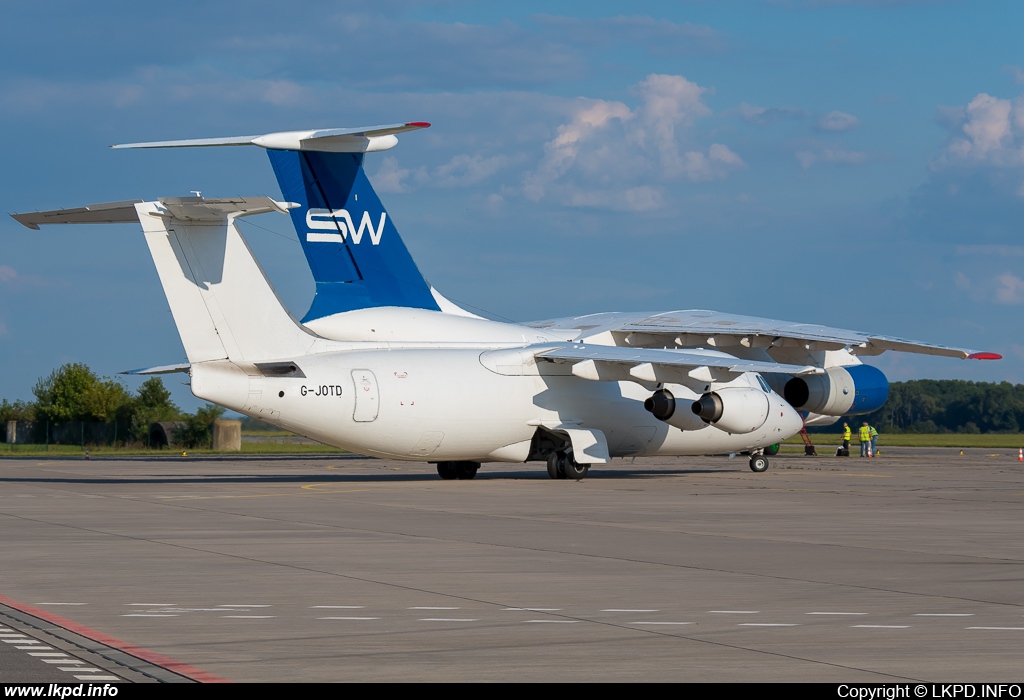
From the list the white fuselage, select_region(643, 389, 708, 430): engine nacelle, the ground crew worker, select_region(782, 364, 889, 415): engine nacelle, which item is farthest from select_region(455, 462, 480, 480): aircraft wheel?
the ground crew worker

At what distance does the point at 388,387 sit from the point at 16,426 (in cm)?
5208

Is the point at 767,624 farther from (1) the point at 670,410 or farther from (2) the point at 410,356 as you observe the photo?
(1) the point at 670,410

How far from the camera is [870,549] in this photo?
15.4 m

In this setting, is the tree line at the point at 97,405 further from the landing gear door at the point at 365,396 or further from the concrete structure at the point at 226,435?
the landing gear door at the point at 365,396

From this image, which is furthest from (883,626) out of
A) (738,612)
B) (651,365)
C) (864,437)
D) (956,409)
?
(956,409)

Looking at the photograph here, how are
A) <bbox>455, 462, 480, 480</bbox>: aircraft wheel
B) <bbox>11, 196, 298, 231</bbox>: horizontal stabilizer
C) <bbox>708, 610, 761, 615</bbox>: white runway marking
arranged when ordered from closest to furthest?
<bbox>708, 610, 761, 615</bbox>: white runway marking → <bbox>11, 196, 298, 231</bbox>: horizontal stabilizer → <bbox>455, 462, 480, 480</bbox>: aircraft wheel

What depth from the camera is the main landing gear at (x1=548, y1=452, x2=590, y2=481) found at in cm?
3012

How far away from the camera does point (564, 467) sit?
3025 centimetres

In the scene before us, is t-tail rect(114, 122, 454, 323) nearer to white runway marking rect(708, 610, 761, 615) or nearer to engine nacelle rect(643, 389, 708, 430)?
engine nacelle rect(643, 389, 708, 430)

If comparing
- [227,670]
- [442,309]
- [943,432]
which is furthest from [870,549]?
[943,432]

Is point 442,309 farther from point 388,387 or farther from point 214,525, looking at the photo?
point 214,525

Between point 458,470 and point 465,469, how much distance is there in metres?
0.17

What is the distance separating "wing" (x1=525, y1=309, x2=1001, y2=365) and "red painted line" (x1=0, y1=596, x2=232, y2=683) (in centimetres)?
2483

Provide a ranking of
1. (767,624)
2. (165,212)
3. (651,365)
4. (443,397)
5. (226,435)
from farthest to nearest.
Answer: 1. (226,435)
2. (651,365)
3. (443,397)
4. (165,212)
5. (767,624)
